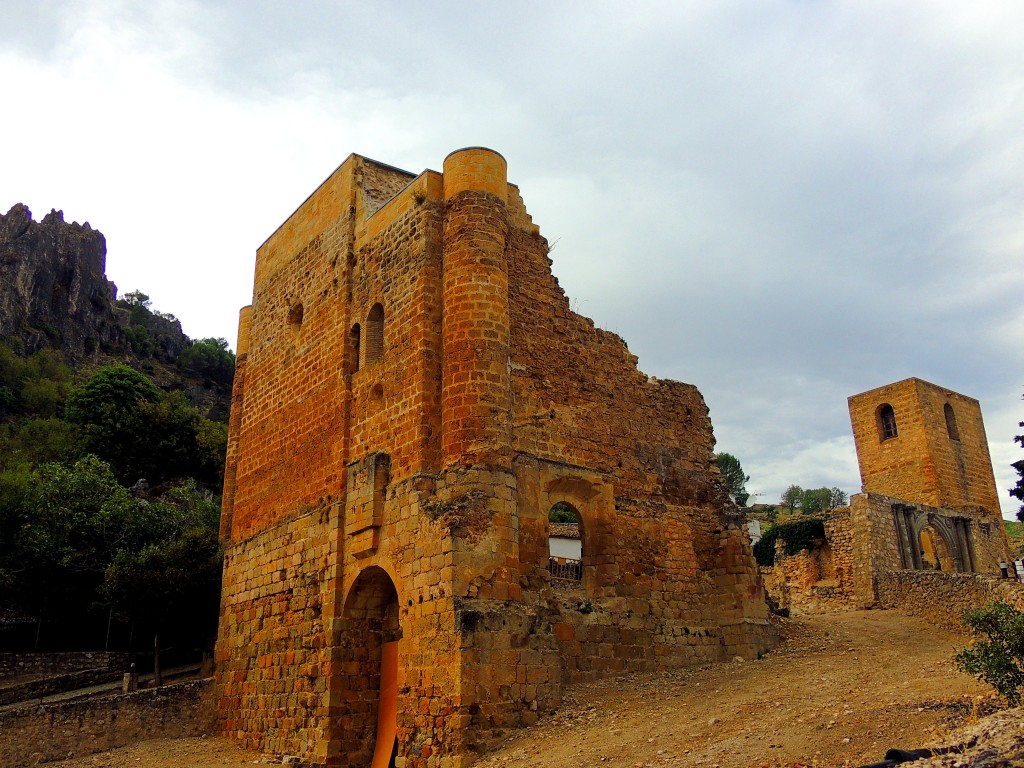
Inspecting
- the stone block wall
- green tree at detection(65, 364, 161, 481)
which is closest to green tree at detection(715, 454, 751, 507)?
the stone block wall

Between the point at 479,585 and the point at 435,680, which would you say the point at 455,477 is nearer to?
the point at 479,585

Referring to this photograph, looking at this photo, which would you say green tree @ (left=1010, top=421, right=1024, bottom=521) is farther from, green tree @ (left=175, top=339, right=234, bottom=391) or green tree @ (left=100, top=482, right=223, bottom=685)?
green tree @ (left=175, top=339, right=234, bottom=391)

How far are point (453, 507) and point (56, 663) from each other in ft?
49.7

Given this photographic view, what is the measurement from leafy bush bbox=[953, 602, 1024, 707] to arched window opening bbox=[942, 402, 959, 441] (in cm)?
2317

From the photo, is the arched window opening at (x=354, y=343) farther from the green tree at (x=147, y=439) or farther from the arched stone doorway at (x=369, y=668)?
the green tree at (x=147, y=439)

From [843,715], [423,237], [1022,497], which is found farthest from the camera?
[1022,497]

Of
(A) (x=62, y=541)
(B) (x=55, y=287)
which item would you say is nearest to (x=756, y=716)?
(A) (x=62, y=541)

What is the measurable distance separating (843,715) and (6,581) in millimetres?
20942

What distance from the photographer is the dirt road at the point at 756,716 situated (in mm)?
7695

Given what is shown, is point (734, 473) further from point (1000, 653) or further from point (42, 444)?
point (1000, 653)

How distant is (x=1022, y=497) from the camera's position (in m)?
15.1

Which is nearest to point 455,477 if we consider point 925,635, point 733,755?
point 733,755

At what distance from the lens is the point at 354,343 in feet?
48.4

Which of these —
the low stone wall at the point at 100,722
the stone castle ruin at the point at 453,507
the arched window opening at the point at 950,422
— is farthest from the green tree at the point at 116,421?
the arched window opening at the point at 950,422
